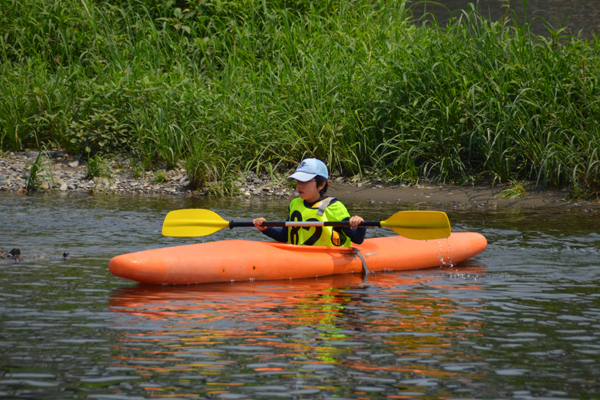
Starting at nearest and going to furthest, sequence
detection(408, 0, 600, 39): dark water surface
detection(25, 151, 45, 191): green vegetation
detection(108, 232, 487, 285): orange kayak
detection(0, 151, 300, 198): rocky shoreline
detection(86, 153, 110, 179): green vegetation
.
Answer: detection(108, 232, 487, 285): orange kayak < detection(25, 151, 45, 191): green vegetation < detection(0, 151, 300, 198): rocky shoreline < detection(86, 153, 110, 179): green vegetation < detection(408, 0, 600, 39): dark water surface

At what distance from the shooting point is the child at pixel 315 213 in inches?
228

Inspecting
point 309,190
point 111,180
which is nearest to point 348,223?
point 309,190

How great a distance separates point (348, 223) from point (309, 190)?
0.41 meters

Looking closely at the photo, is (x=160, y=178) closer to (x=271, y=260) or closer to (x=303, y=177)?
(x=303, y=177)

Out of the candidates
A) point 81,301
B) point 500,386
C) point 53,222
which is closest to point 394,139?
point 53,222

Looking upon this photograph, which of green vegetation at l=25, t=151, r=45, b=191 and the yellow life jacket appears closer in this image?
the yellow life jacket

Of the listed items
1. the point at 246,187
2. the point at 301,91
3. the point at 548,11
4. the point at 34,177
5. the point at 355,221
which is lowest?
the point at 246,187

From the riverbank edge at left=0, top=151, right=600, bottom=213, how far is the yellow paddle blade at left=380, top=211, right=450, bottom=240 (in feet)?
9.50

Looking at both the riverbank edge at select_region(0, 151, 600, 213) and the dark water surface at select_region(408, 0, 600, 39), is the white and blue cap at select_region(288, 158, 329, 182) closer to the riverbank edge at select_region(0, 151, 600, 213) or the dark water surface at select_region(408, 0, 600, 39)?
the riverbank edge at select_region(0, 151, 600, 213)

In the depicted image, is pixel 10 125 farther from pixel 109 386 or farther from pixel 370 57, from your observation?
pixel 109 386

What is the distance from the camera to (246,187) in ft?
32.8

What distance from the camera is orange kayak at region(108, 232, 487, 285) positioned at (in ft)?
17.0

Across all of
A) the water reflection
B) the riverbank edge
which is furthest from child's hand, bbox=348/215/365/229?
the riverbank edge

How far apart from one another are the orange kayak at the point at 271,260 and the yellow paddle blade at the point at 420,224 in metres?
0.23
